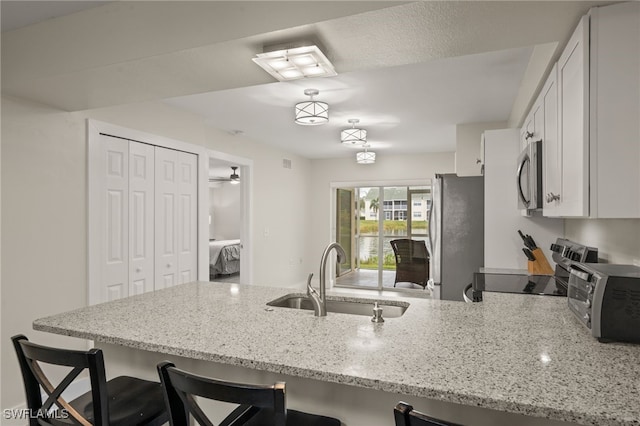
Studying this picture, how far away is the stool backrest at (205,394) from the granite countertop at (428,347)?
0.17m

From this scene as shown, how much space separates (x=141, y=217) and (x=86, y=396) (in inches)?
86.9

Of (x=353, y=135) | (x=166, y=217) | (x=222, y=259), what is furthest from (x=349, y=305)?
(x=222, y=259)

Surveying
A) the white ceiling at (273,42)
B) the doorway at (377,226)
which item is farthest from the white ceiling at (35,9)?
the doorway at (377,226)

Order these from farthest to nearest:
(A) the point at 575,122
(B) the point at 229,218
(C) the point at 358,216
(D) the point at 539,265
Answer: (B) the point at 229,218
(C) the point at 358,216
(D) the point at 539,265
(A) the point at 575,122

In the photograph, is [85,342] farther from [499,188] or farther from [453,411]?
[499,188]

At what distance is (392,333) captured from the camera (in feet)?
4.59

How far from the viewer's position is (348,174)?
7.05 m

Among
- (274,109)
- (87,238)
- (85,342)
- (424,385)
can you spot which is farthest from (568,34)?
(85,342)

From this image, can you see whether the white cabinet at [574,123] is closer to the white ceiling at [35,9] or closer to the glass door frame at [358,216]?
the white ceiling at [35,9]

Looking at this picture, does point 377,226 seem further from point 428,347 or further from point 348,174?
point 428,347

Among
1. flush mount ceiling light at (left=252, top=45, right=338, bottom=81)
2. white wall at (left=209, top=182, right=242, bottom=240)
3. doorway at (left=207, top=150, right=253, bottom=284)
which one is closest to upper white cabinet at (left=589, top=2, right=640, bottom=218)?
flush mount ceiling light at (left=252, top=45, right=338, bottom=81)

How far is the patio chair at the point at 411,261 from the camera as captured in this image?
6.73m

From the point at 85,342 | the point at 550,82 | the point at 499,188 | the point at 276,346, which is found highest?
the point at 550,82

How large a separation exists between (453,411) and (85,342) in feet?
9.69
